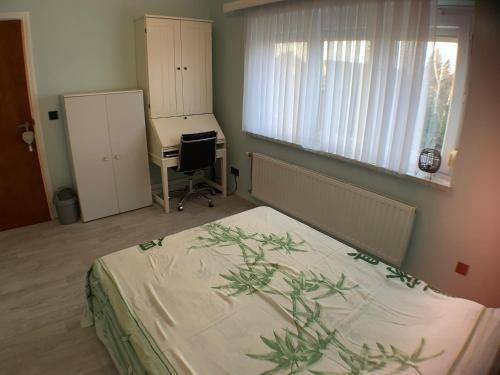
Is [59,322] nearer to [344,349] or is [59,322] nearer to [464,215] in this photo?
[344,349]

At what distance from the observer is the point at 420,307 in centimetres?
170

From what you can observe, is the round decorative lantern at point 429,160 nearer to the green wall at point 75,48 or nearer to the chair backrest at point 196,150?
the chair backrest at point 196,150

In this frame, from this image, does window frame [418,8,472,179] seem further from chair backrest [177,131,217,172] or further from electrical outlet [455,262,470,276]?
chair backrest [177,131,217,172]

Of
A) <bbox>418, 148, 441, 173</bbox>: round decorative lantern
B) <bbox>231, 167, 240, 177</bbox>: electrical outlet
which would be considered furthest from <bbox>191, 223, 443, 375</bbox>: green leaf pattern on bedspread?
<bbox>231, 167, 240, 177</bbox>: electrical outlet

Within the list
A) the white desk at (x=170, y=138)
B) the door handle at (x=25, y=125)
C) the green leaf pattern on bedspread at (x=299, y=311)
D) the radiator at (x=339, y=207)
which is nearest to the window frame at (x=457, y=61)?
the radiator at (x=339, y=207)

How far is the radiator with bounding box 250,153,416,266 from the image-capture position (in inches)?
104

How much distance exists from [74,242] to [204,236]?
166 centimetres

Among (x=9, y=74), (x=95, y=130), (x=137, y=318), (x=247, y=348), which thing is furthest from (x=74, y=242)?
(x=247, y=348)

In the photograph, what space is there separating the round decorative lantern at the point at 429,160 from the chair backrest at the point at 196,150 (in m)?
2.15

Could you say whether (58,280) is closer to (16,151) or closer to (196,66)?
(16,151)

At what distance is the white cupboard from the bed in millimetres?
2137

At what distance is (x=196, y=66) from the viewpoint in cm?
401

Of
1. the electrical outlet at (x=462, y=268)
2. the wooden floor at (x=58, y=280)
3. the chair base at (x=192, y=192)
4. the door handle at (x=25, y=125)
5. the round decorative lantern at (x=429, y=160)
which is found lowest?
the wooden floor at (x=58, y=280)

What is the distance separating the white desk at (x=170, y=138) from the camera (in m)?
3.75
